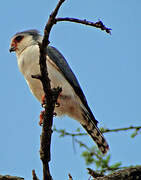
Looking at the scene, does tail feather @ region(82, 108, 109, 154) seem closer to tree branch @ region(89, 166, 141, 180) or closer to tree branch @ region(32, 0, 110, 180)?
tree branch @ region(32, 0, 110, 180)

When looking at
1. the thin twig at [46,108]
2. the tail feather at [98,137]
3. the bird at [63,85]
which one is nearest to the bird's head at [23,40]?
the bird at [63,85]

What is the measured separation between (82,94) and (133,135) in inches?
124

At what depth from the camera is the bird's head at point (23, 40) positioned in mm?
8616

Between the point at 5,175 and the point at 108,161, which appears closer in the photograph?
the point at 5,175

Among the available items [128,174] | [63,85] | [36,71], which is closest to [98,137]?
[63,85]

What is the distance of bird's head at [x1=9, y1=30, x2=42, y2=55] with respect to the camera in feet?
28.3

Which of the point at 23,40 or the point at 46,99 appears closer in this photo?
the point at 46,99

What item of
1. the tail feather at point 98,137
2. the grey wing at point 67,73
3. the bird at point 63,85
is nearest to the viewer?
the tail feather at point 98,137

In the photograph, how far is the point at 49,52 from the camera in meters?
7.84

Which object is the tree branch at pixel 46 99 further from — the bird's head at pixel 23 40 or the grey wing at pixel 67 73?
the bird's head at pixel 23 40

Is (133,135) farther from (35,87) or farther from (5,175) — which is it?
(35,87)

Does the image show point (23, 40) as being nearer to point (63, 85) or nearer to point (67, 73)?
point (67, 73)

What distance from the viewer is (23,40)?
8.94 meters

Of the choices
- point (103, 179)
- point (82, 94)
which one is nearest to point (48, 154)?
point (103, 179)
